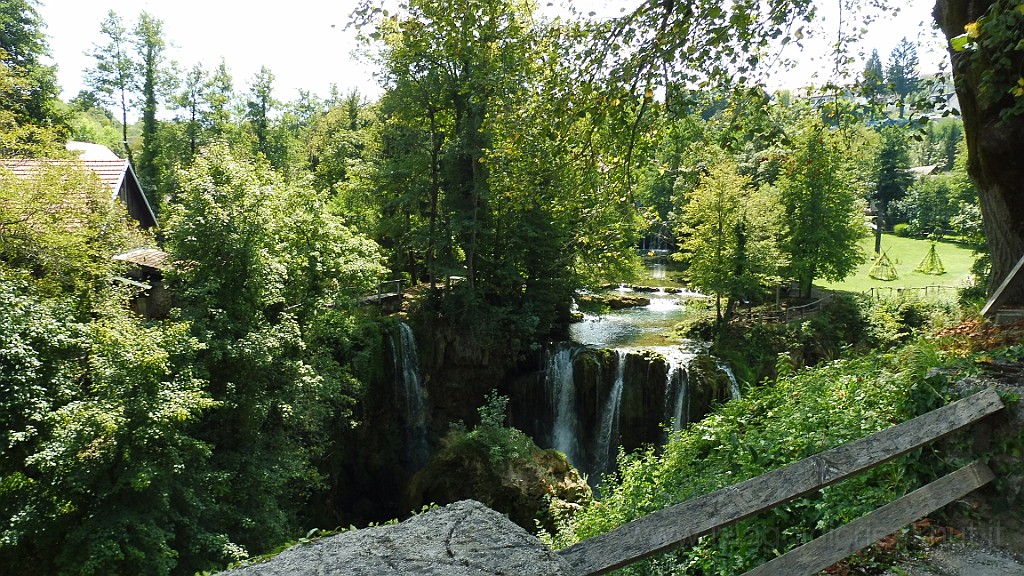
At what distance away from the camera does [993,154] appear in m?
6.23

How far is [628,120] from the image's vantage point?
22.4 feet

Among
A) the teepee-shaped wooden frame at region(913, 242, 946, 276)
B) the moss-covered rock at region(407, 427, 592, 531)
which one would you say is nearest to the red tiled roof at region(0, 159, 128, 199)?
the moss-covered rock at region(407, 427, 592, 531)

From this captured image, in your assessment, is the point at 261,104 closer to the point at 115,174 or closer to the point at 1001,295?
the point at 115,174

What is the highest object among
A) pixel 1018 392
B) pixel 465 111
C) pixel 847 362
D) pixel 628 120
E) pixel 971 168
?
pixel 465 111

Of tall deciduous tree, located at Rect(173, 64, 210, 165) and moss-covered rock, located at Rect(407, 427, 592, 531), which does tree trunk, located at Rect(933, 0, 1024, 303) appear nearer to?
moss-covered rock, located at Rect(407, 427, 592, 531)

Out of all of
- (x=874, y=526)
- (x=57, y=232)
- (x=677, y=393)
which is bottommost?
(x=677, y=393)

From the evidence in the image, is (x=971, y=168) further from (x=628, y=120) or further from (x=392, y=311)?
(x=392, y=311)

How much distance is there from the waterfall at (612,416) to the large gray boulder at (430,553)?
17525 mm

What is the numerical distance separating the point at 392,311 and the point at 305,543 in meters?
20.1

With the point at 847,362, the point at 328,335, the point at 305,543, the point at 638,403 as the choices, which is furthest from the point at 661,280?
the point at 305,543

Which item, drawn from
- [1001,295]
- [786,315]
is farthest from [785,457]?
[786,315]

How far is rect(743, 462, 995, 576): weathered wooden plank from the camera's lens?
10.0 ft

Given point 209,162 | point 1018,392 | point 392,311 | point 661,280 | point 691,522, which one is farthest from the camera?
point 661,280

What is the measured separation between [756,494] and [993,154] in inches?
224
